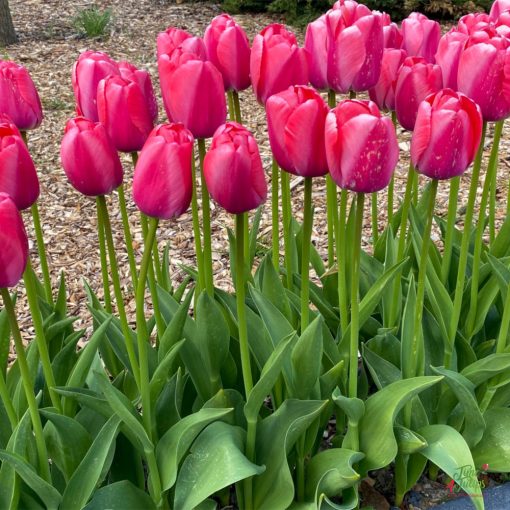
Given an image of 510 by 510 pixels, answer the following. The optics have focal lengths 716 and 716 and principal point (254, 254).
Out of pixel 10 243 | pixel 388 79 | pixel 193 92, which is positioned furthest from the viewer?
pixel 388 79

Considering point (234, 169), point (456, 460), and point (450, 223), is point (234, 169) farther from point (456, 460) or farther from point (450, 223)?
point (456, 460)

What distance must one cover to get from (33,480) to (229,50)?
3.21 ft

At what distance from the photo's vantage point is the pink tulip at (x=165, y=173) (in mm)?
1222

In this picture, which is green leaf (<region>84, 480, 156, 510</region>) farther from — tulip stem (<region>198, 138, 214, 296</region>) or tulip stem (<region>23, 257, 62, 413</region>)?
tulip stem (<region>198, 138, 214, 296</region>)

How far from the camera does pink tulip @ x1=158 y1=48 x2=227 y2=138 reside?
53.2 inches

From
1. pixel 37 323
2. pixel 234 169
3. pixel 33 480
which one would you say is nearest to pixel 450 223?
pixel 234 169

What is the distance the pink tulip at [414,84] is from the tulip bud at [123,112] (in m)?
0.56

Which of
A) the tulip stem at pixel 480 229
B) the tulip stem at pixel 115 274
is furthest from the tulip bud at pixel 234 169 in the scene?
the tulip stem at pixel 480 229

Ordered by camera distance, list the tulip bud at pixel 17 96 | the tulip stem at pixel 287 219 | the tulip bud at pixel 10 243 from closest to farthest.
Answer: the tulip bud at pixel 10 243 < the tulip bud at pixel 17 96 < the tulip stem at pixel 287 219

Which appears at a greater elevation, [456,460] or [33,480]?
[33,480]

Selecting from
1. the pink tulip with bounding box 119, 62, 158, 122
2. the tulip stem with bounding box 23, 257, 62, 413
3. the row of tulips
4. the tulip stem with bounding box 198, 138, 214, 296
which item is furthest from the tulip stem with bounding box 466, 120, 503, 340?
the tulip stem with bounding box 23, 257, 62, 413

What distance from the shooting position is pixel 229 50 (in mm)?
1560

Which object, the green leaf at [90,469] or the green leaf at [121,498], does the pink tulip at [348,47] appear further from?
the green leaf at [121,498]

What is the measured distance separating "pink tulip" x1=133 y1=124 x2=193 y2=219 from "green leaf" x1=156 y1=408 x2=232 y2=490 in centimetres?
46
